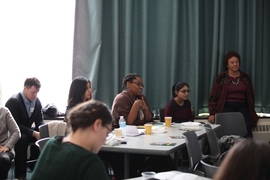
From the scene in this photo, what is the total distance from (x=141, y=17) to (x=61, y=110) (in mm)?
1851

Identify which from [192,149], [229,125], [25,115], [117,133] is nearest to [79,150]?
[192,149]

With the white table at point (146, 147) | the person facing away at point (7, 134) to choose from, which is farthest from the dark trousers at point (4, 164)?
the white table at point (146, 147)

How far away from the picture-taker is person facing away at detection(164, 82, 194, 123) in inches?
198

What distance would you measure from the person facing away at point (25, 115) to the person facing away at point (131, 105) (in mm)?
1075

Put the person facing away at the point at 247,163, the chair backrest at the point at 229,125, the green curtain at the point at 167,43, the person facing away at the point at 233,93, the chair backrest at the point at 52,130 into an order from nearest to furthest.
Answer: the person facing away at the point at 247,163
the chair backrest at the point at 52,130
the chair backrest at the point at 229,125
the person facing away at the point at 233,93
the green curtain at the point at 167,43

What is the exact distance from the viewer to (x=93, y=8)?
18.4ft

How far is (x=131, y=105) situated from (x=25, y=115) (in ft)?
4.56

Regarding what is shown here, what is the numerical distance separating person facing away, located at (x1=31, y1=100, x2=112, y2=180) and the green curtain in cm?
384

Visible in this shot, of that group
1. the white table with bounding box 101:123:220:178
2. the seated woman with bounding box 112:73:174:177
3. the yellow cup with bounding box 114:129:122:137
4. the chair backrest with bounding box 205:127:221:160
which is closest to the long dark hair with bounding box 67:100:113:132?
the white table with bounding box 101:123:220:178

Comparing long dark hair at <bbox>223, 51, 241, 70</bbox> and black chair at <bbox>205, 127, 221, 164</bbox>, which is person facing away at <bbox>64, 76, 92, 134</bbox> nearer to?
black chair at <bbox>205, 127, 221, 164</bbox>

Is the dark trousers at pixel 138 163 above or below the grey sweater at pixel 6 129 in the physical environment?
below

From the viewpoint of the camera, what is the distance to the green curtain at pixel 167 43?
5.63 meters

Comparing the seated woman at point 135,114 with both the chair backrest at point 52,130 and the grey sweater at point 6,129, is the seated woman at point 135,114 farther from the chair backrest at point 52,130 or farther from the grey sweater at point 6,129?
the grey sweater at point 6,129

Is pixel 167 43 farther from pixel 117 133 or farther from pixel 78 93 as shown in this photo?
pixel 117 133
